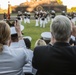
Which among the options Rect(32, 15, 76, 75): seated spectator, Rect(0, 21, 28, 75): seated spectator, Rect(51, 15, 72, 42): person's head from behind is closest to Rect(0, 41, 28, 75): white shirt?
Rect(0, 21, 28, 75): seated spectator

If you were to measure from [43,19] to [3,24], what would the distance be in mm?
23866

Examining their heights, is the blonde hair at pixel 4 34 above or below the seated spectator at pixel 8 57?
above

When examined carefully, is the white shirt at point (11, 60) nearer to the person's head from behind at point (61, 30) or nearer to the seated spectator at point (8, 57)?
the seated spectator at point (8, 57)

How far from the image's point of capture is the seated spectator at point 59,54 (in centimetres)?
294

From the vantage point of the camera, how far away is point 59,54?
2969mm

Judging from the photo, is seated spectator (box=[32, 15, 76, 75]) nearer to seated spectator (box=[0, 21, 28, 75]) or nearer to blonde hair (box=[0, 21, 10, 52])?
seated spectator (box=[0, 21, 28, 75])

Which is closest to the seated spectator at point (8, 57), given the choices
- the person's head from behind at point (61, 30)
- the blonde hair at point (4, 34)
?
the blonde hair at point (4, 34)

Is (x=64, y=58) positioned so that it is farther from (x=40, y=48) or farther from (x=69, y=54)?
(x=40, y=48)

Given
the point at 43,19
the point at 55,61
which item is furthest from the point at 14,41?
the point at 43,19

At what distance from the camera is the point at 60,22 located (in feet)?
9.78

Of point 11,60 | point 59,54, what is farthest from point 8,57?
point 59,54

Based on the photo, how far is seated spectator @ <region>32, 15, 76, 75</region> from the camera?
9.63 feet

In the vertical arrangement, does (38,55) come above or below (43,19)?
above

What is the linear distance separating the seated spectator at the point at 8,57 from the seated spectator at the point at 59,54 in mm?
268
